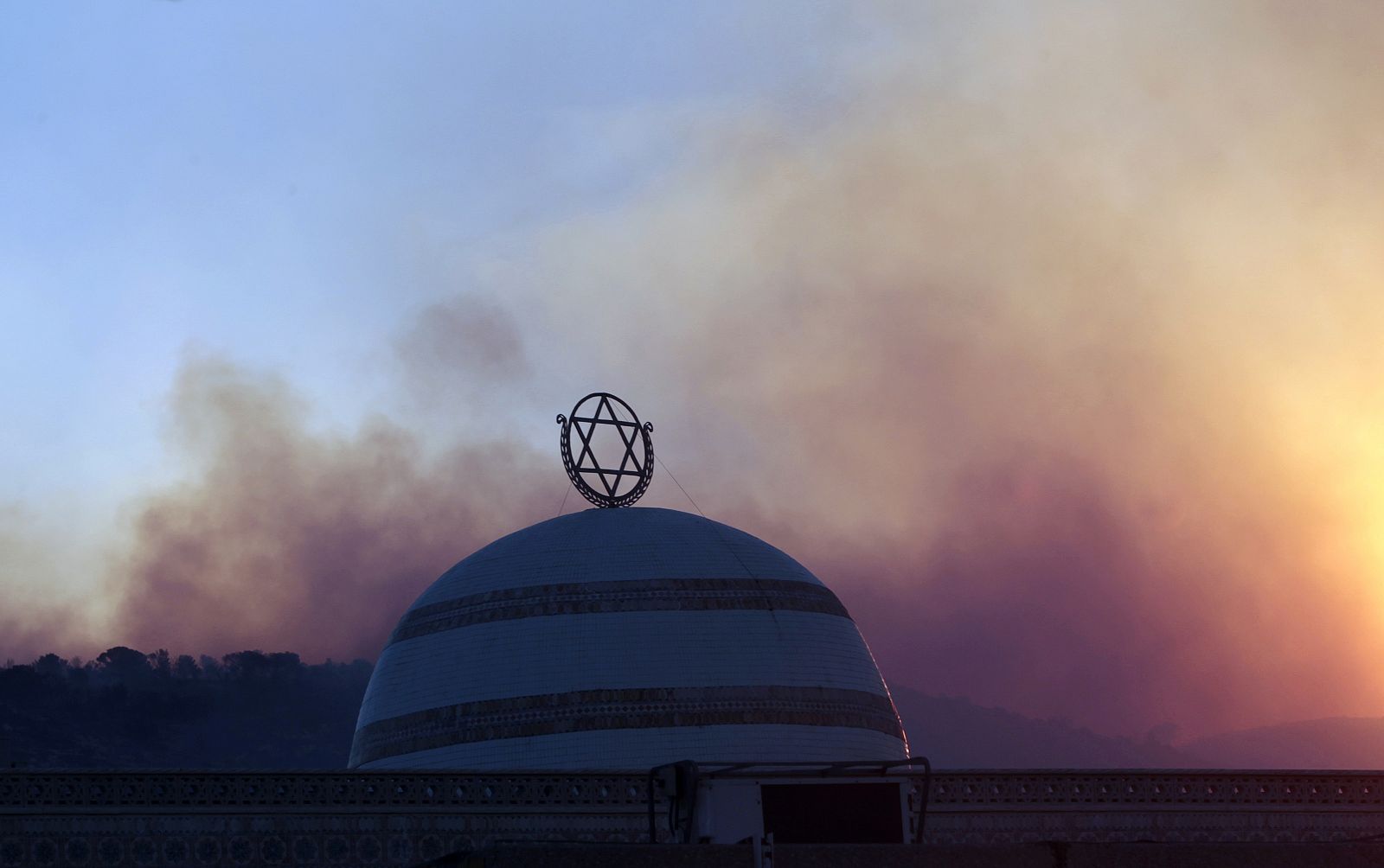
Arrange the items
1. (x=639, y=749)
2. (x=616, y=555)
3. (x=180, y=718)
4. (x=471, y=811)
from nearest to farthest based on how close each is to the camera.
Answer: (x=471, y=811), (x=639, y=749), (x=616, y=555), (x=180, y=718)

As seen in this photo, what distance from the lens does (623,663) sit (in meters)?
27.6

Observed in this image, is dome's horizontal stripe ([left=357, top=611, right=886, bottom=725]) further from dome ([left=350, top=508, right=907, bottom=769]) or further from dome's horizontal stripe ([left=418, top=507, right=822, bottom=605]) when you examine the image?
dome's horizontal stripe ([left=418, top=507, right=822, bottom=605])

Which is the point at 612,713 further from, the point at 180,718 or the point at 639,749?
the point at 180,718

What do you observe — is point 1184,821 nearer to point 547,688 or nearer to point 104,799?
point 547,688

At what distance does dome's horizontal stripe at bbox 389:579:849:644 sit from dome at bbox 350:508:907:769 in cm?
3

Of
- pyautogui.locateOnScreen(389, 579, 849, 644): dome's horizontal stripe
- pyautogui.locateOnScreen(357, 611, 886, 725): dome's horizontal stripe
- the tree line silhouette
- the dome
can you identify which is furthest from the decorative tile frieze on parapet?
the tree line silhouette

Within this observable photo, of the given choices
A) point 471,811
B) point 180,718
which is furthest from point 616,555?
point 180,718

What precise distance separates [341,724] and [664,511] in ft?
228

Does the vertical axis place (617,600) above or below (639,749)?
above

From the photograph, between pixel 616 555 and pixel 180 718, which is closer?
pixel 616 555

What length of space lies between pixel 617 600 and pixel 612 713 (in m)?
2.34

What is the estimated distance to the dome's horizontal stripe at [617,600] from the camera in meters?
28.7

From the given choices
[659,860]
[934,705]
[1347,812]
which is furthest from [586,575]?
[934,705]

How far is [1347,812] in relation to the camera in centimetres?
2388
